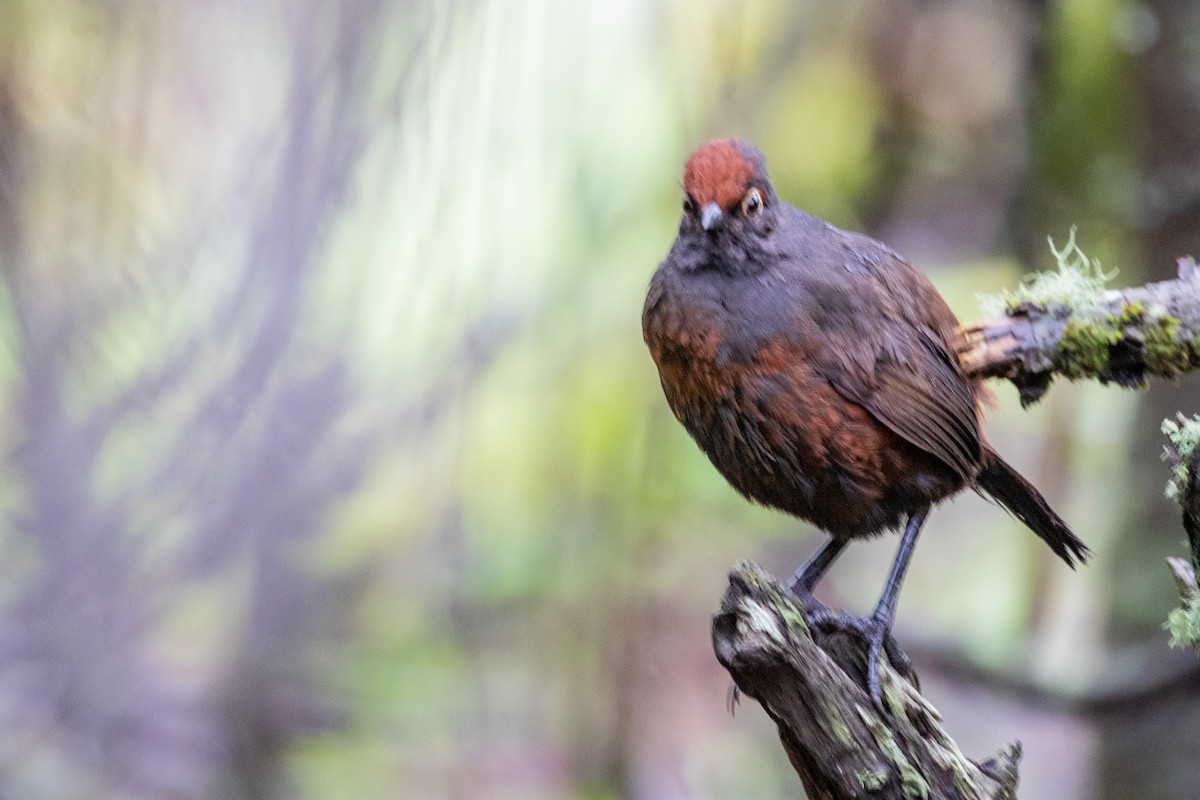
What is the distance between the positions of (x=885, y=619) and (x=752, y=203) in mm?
883

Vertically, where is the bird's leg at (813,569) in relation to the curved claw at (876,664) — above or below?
above

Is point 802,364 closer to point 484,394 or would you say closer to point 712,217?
point 712,217

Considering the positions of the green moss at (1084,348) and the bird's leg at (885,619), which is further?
the green moss at (1084,348)

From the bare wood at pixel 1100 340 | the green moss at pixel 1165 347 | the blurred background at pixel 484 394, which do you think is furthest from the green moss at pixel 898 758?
the blurred background at pixel 484 394

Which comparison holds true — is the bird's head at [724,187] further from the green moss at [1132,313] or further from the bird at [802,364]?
the green moss at [1132,313]

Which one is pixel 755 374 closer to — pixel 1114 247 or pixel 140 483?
pixel 140 483

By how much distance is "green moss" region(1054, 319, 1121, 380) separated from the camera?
6.91ft

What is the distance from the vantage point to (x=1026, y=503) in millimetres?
2410

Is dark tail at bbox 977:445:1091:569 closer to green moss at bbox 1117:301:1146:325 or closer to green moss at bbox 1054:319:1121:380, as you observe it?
green moss at bbox 1054:319:1121:380

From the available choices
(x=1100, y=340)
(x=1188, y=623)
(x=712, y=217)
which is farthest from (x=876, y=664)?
(x=712, y=217)

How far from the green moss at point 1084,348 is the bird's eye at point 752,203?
0.69 m

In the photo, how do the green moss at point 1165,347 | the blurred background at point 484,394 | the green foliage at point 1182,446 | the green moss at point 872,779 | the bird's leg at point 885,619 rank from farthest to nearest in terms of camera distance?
the blurred background at point 484,394, the green moss at point 1165,347, the bird's leg at point 885,619, the green foliage at point 1182,446, the green moss at point 872,779

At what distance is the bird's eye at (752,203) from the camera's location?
6.66ft

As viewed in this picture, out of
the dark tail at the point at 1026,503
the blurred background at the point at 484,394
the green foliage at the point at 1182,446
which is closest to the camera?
the green foliage at the point at 1182,446
